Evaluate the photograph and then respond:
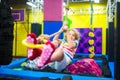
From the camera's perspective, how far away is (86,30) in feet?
36.3

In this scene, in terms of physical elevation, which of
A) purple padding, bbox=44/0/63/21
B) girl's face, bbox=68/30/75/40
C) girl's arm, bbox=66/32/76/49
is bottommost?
girl's arm, bbox=66/32/76/49

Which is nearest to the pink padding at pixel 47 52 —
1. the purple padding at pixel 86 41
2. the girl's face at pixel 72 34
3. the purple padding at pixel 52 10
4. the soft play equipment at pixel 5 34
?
the girl's face at pixel 72 34

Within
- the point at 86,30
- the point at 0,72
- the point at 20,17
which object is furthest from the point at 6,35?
the point at 20,17

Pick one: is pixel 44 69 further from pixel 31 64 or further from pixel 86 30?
pixel 86 30

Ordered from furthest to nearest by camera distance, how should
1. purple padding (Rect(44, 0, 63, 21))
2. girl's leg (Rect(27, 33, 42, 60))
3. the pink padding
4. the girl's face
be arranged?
purple padding (Rect(44, 0, 63, 21)), the girl's face, girl's leg (Rect(27, 33, 42, 60)), the pink padding

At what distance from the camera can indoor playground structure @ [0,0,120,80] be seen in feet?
A: 6.11

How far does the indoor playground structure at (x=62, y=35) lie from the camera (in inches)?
73.3

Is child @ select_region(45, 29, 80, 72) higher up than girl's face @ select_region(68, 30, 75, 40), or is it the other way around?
girl's face @ select_region(68, 30, 75, 40)

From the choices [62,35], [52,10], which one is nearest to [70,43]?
[62,35]

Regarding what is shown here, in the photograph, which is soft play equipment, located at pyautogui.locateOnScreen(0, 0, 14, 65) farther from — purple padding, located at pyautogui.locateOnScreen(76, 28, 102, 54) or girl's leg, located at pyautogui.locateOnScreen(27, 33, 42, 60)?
purple padding, located at pyautogui.locateOnScreen(76, 28, 102, 54)

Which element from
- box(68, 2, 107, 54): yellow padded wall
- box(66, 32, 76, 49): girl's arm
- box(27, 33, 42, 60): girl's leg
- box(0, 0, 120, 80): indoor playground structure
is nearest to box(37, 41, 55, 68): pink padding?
box(0, 0, 120, 80): indoor playground structure

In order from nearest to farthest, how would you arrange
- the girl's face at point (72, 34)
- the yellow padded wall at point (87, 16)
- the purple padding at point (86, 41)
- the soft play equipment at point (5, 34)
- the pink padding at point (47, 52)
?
the soft play equipment at point (5, 34) → the pink padding at point (47, 52) → the girl's face at point (72, 34) → the purple padding at point (86, 41) → the yellow padded wall at point (87, 16)

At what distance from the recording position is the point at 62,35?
6.57m

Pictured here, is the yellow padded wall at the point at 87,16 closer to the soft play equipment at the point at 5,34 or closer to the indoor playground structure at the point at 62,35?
the indoor playground structure at the point at 62,35
